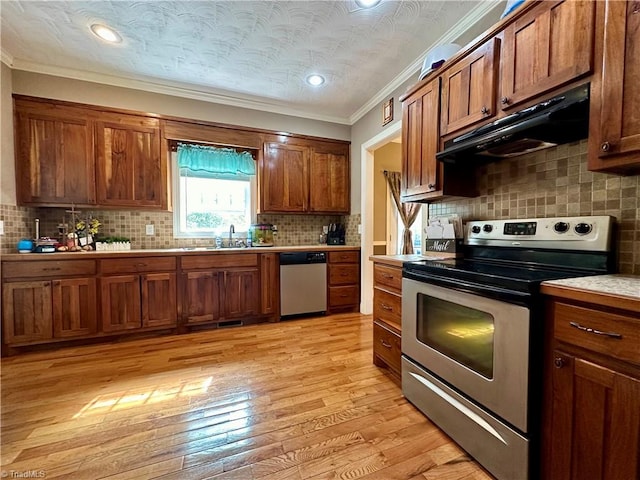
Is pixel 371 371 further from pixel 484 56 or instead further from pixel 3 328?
pixel 3 328

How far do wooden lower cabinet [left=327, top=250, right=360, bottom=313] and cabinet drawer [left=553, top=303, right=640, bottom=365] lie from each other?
8.61 feet

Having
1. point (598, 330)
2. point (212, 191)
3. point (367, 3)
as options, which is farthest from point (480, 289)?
point (212, 191)

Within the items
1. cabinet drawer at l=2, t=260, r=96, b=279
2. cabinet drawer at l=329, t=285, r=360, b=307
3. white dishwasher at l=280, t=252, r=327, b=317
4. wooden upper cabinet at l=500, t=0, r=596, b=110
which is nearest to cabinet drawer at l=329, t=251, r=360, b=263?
white dishwasher at l=280, t=252, r=327, b=317

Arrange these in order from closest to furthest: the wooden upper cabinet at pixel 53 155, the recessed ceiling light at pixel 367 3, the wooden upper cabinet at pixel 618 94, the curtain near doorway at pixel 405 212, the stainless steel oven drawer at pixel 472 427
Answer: the wooden upper cabinet at pixel 618 94
the stainless steel oven drawer at pixel 472 427
the recessed ceiling light at pixel 367 3
the wooden upper cabinet at pixel 53 155
the curtain near doorway at pixel 405 212

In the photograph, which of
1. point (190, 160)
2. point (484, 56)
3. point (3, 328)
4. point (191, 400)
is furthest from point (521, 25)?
point (3, 328)

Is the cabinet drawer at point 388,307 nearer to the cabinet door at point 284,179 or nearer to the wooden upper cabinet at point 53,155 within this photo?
the cabinet door at point 284,179

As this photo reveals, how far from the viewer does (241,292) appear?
311 centimetres

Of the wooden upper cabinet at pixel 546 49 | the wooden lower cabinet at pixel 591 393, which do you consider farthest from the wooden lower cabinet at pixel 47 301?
the wooden upper cabinet at pixel 546 49

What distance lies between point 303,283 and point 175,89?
2.73m

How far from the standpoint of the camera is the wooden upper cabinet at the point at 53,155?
101 inches

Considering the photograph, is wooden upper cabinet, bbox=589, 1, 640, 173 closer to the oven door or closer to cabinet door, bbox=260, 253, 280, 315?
the oven door

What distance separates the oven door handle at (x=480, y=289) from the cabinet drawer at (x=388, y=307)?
14.1 inches

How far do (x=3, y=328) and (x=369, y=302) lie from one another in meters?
3.69

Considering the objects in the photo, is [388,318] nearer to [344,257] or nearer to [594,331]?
[594,331]
